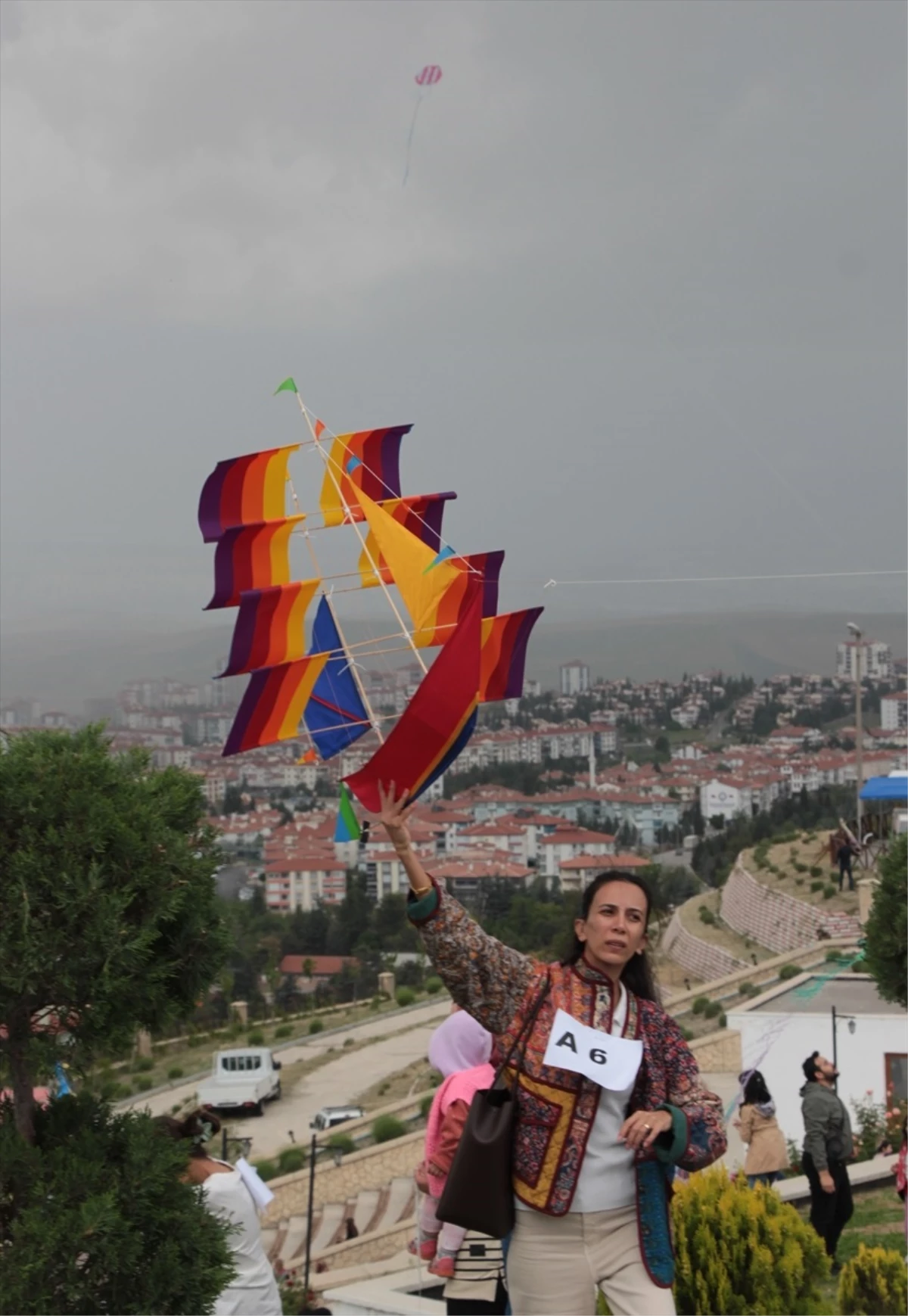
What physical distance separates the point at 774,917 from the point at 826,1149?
74.1 ft

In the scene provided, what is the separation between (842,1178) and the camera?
15.9 ft

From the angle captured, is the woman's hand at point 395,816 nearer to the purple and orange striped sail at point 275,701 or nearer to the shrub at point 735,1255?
the shrub at point 735,1255

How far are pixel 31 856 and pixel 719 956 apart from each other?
26691 mm

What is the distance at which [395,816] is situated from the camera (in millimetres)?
2502

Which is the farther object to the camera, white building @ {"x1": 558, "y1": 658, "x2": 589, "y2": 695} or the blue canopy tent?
white building @ {"x1": 558, "y1": 658, "x2": 589, "y2": 695}

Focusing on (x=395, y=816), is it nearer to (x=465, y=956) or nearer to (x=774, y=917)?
(x=465, y=956)

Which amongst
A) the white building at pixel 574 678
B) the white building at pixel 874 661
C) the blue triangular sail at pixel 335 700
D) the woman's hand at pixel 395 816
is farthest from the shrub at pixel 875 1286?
the white building at pixel 574 678

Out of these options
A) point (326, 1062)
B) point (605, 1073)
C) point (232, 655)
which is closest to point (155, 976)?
point (605, 1073)

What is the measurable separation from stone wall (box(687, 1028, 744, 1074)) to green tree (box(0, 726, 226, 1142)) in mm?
12530

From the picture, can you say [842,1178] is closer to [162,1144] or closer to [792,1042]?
[162,1144]

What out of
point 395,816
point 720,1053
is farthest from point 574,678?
point 395,816

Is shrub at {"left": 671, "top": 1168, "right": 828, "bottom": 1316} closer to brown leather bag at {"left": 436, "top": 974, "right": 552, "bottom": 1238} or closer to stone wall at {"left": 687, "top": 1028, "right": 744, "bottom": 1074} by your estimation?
brown leather bag at {"left": 436, "top": 974, "right": 552, "bottom": 1238}

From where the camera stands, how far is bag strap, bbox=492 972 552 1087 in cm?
238

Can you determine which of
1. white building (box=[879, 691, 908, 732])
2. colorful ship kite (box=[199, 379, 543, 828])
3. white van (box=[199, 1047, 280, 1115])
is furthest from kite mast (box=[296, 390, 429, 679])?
white building (box=[879, 691, 908, 732])
